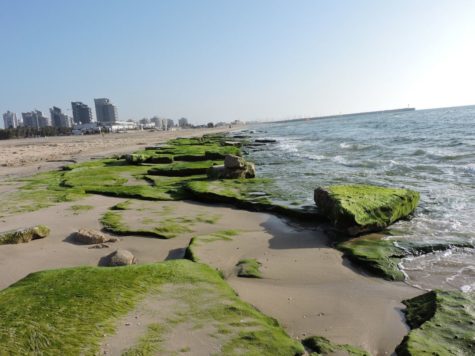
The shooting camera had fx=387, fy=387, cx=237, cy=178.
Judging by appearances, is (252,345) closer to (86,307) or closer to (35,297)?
(86,307)

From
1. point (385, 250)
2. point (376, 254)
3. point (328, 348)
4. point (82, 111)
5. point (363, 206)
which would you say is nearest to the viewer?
point (328, 348)

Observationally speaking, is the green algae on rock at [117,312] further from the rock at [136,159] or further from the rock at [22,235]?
the rock at [136,159]

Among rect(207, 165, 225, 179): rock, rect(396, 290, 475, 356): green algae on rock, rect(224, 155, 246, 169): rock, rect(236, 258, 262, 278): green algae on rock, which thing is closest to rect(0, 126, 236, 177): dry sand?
rect(207, 165, 225, 179): rock

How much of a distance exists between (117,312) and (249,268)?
2271mm

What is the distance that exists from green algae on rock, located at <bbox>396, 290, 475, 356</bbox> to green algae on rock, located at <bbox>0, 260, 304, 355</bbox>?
1.09 metres

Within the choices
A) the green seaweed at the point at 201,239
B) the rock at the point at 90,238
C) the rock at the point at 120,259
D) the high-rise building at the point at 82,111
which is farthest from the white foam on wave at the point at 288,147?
the high-rise building at the point at 82,111

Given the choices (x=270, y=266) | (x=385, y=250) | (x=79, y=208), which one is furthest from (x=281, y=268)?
(x=79, y=208)

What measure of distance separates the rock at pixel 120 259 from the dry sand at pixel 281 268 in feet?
0.87

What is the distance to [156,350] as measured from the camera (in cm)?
306

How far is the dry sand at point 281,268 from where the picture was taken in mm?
3928

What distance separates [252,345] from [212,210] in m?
6.04

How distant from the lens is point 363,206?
23.8ft

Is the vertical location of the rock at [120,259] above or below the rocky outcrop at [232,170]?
below

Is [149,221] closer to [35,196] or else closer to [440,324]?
[35,196]
